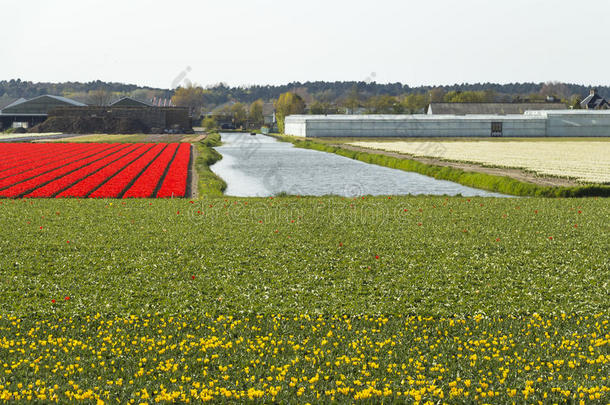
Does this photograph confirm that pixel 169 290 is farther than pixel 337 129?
No

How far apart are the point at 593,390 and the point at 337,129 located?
392 ft

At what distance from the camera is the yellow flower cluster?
33.8 feet

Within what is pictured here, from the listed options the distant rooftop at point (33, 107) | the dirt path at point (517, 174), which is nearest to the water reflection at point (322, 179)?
the dirt path at point (517, 174)

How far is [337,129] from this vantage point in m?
128

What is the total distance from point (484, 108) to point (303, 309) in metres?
164

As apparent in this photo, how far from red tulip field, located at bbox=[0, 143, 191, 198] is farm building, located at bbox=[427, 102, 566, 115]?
116681mm

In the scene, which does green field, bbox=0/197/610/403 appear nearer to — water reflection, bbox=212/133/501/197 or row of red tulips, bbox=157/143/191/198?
row of red tulips, bbox=157/143/191/198

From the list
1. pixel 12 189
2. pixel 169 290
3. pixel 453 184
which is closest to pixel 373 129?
pixel 453 184

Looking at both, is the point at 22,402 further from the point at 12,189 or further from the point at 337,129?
the point at 337,129

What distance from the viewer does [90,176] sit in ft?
153

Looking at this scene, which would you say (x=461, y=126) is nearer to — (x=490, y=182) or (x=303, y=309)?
(x=490, y=182)

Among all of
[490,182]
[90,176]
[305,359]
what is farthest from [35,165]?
[305,359]

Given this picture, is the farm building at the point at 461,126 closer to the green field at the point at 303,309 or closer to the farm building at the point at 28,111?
the farm building at the point at 28,111

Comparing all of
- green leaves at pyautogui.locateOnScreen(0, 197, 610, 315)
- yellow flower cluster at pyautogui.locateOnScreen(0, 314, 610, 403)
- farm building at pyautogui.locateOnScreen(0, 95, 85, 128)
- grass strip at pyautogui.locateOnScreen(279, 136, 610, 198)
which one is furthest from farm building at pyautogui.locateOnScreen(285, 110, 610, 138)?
yellow flower cluster at pyautogui.locateOnScreen(0, 314, 610, 403)
